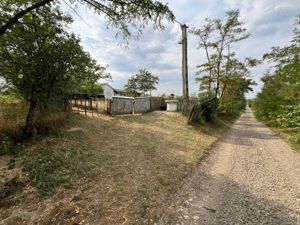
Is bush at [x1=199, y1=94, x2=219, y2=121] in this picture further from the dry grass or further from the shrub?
the dry grass

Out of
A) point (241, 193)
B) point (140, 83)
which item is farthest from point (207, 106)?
point (140, 83)

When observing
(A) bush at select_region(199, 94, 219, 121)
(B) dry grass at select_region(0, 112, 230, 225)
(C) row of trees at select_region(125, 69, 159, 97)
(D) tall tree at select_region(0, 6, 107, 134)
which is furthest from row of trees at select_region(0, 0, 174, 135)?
(C) row of trees at select_region(125, 69, 159, 97)

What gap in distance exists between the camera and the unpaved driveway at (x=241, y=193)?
305 cm

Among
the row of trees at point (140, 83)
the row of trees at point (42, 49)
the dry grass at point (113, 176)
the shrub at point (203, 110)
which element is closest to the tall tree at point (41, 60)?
the row of trees at point (42, 49)

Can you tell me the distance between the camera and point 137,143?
22.2 ft

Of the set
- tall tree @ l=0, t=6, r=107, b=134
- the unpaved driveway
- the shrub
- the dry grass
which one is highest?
tall tree @ l=0, t=6, r=107, b=134

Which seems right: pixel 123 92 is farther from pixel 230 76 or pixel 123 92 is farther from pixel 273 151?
pixel 273 151

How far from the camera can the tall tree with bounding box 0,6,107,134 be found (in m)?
4.74

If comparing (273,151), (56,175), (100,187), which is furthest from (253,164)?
(56,175)

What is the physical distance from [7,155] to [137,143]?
3.85m

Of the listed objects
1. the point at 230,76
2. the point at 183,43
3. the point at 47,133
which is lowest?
the point at 47,133

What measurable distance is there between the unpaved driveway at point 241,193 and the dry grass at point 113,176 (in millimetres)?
377

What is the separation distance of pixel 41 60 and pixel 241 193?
6020 millimetres

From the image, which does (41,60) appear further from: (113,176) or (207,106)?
(207,106)
